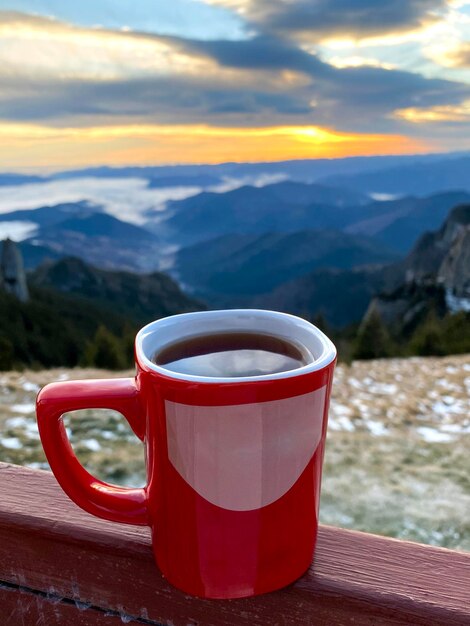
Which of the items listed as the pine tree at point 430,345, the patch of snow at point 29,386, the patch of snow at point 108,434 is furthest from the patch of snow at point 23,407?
the pine tree at point 430,345

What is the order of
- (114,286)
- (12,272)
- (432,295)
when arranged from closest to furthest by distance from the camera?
(432,295), (12,272), (114,286)

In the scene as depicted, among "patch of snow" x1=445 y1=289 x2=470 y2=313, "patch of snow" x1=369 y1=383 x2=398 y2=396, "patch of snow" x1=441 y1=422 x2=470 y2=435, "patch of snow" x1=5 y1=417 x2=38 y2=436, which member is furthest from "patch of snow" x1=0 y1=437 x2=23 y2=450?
"patch of snow" x1=445 y1=289 x2=470 y2=313

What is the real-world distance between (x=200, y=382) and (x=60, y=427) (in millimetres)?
272

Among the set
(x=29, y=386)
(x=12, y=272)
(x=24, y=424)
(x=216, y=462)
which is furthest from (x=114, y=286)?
(x=216, y=462)

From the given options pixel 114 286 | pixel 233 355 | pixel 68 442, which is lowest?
pixel 114 286

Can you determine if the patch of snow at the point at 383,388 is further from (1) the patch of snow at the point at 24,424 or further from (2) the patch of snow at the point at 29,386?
(1) the patch of snow at the point at 24,424

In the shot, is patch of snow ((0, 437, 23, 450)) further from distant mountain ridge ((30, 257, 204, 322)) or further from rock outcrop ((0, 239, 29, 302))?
distant mountain ridge ((30, 257, 204, 322))

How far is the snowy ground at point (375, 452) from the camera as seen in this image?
13.2 feet

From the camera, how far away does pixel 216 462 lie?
2.80 feet

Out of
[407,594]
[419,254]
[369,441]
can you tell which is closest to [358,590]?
[407,594]

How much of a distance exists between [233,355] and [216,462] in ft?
0.74

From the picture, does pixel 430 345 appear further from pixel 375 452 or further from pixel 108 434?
pixel 108 434

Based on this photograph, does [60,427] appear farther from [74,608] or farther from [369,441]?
[369,441]

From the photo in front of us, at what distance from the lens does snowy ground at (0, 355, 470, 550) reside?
402cm
